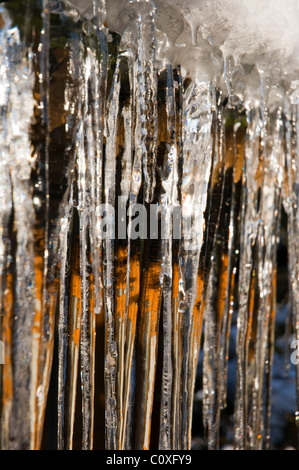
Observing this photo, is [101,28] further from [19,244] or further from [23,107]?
[19,244]

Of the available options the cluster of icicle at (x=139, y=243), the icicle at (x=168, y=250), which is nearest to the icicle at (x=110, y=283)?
the cluster of icicle at (x=139, y=243)

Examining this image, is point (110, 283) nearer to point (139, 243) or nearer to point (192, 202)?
point (139, 243)

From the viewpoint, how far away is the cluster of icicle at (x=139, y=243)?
0.83 meters

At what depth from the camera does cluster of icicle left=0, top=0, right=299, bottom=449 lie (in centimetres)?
83

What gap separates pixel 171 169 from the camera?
3.59ft

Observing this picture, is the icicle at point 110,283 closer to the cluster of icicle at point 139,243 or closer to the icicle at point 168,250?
the cluster of icicle at point 139,243

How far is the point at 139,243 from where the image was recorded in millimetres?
1077

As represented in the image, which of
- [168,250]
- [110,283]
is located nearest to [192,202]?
[168,250]

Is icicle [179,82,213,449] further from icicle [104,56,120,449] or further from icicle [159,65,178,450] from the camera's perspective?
icicle [104,56,120,449]

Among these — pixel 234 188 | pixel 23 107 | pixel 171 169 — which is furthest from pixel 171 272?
pixel 23 107

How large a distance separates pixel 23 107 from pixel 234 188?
73cm

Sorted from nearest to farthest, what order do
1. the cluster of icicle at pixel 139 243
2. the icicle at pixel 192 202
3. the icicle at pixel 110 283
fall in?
1. the cluster of icicle at pixel 139 243
2. the icicle at pixel 110 283
3. the icicle at pixel 192 202

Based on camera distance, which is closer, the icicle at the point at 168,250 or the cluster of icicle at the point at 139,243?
the cluster of icicle at the point at 139,243

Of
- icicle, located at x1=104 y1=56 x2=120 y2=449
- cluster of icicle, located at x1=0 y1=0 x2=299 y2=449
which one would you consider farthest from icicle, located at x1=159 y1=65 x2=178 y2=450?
icicle, located at x1=104 y1=56 x2=120 y2=449
